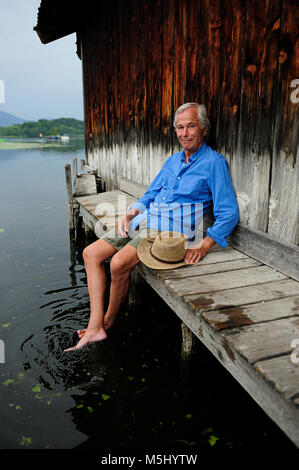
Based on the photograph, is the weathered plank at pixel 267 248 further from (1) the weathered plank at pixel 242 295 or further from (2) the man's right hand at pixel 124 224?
(2) the man's right hand at pixel 124 224

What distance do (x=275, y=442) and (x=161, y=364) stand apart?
1.30 meters

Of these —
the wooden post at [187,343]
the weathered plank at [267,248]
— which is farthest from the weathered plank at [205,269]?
the wooden post at [187,343]

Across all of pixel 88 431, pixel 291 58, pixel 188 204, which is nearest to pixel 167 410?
pixel 88 431

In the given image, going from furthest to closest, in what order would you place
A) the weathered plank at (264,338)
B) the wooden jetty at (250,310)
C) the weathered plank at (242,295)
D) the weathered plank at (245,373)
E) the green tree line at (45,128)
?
the green tree line at (45,128) < the weathered plank at (242,295) < the weathered plank at (264,338) < the wooden jetty at (250,310) < the weathered plank at (245,373)

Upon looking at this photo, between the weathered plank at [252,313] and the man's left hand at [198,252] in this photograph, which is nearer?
the weathered plank at [252,313]

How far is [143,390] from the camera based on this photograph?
3.15m

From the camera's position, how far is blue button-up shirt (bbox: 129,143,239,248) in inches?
119

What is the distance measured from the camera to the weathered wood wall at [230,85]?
2.51 meters

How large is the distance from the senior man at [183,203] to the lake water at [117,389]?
1.20 feet

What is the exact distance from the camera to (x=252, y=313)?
219cm

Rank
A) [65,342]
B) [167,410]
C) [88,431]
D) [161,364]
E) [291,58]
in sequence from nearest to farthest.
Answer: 1. [291,58]
2. [88,431]
3. [167,410]
4. [161,364]
5. [65,342]

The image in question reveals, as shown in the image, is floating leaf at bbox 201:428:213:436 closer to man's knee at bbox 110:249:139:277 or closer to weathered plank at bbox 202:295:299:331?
weathered plank at bbox 202:295:299:331

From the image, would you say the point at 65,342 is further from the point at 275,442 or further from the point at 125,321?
the point at 275,442

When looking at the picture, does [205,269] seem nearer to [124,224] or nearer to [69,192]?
[124,224]
